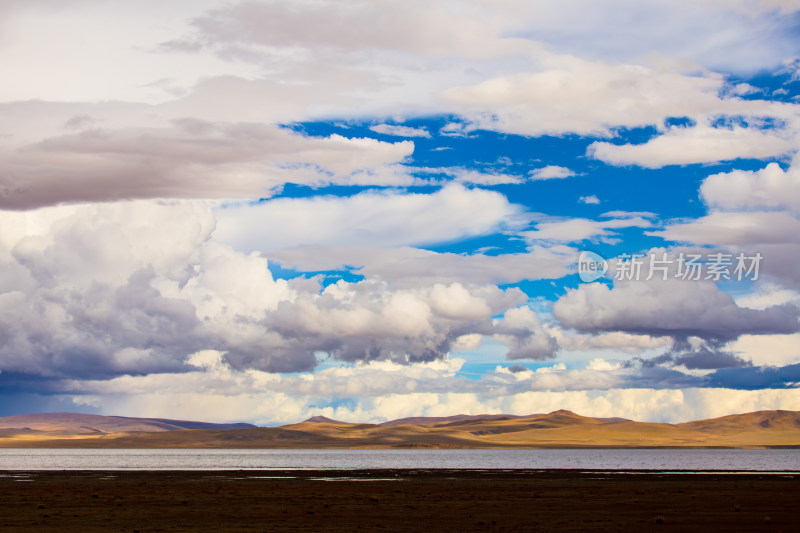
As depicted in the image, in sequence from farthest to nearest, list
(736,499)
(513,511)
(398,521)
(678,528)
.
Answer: (736,499) < (513,511) < (398,521) < (678,528)

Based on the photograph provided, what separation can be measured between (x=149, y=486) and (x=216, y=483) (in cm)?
612

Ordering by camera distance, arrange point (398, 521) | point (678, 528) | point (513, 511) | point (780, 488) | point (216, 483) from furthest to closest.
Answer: point (216, 483)
point (780, 488)
point (513, 511)
point (398, 521)
point (678, 528)

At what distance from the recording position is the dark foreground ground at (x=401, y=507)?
36531 millimetres

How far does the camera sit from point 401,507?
149 feet

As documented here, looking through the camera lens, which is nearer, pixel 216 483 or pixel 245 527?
pixel 245 527

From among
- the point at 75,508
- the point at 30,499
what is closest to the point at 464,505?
the point at 75,508

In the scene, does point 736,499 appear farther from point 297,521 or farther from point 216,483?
point 216,483

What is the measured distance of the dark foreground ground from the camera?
36531 millimetres

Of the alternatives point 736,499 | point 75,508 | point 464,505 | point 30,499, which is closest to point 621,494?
point 736,499

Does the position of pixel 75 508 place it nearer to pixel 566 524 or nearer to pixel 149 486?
pixel 149 486

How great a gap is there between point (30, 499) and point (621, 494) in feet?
118

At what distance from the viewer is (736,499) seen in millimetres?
49938

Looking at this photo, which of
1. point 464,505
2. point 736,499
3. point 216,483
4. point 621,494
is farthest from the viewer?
point 216,483

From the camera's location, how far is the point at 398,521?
38219 millimetres
